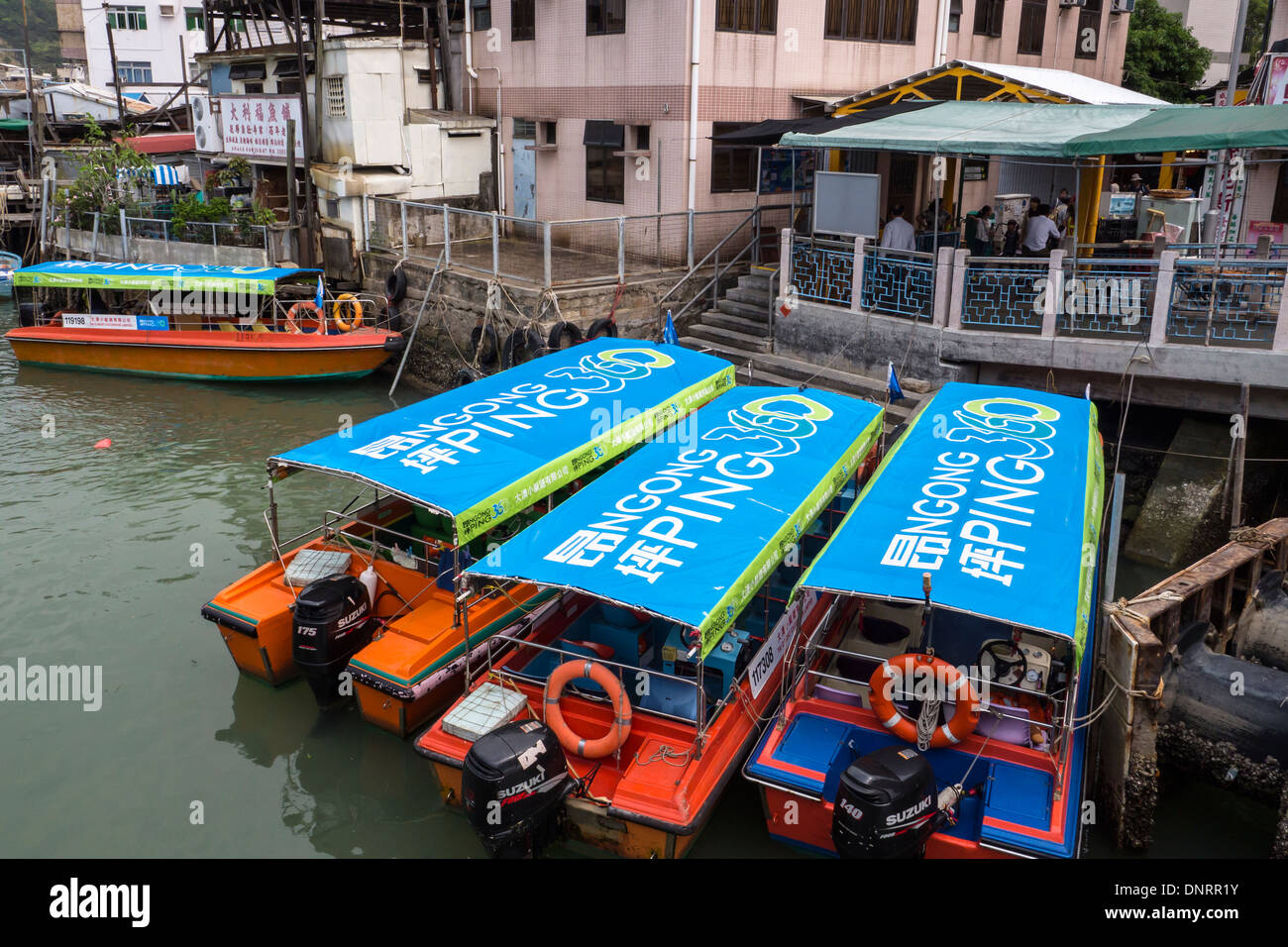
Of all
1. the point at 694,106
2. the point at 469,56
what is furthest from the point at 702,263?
the point at 469,56

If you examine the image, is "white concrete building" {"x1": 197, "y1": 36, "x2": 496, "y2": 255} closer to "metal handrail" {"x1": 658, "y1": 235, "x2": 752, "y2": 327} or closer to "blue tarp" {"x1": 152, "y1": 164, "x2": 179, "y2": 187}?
"blue tarp" {"x1": 152, "y1": 164, "x2": 179, "y2": 187}

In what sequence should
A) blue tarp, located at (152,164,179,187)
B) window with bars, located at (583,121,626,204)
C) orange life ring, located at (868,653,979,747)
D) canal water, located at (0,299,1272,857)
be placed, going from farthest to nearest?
blue tarp, located at (152,164,179,187) → window with bars, located at (583,121,626,204) → canal water, located at (0,299,1272,857) → orange life ring, located at (868,653,979,747)

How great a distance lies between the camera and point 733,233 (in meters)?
19.1

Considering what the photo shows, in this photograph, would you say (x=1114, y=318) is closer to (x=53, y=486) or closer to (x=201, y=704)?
(x=201, y=704)

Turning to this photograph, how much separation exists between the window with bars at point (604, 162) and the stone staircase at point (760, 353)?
3.65 meters

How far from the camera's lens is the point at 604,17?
20.0 m

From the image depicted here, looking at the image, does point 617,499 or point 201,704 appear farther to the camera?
point 201,704

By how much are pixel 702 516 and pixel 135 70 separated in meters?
57.3

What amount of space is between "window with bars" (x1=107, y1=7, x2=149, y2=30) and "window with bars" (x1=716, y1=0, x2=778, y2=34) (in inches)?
1824

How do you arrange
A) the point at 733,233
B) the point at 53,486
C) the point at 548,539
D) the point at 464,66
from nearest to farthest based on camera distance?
the point at 548,539 < the point at 53,486 < the point at 733,233 < the point at 464,66

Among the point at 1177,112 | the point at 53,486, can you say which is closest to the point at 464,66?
the point at 53,486

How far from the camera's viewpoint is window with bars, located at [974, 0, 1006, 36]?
22000 mm

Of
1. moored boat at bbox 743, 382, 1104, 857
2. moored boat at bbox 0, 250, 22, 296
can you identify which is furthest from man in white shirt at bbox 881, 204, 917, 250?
moored boat at bbox 0, 250, 22, 296

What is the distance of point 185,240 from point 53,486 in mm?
10919
